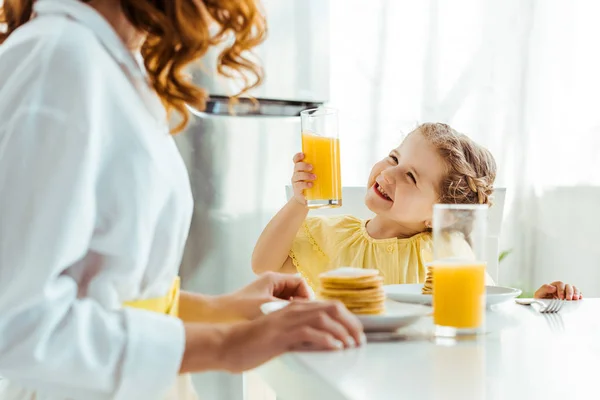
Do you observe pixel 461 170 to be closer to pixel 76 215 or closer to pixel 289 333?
pixel 289 333

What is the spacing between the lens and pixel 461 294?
38.9 inches

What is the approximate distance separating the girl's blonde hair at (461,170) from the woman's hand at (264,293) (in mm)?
844

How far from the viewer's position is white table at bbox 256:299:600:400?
76 centimetres

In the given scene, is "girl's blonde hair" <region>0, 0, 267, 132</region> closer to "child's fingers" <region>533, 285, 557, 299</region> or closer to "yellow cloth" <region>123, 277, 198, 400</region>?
"yellow cloth" <region>123, 277, 198, 400</region>

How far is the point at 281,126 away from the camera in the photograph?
2479 mm

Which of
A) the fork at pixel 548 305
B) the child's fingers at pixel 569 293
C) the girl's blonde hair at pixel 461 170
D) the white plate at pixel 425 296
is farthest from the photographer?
the girl's blonde hair at pixel 461 170

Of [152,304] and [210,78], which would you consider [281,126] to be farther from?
[152,304]

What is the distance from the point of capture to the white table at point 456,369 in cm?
76

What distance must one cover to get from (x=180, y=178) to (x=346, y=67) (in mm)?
2301

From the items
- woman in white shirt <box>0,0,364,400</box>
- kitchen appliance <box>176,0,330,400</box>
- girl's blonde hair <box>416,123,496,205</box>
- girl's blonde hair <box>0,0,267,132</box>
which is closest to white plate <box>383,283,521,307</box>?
woman in white shirt <box>0,0,364,400</box>

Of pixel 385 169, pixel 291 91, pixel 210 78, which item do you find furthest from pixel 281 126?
pixel 385 169

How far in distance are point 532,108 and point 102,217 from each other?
3.01 m

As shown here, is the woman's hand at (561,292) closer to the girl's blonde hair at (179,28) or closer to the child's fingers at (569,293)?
the child's fingers at (569,293)

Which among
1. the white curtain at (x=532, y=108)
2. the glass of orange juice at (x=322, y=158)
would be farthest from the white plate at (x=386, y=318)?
the white curtain at (x=532, y=108)
